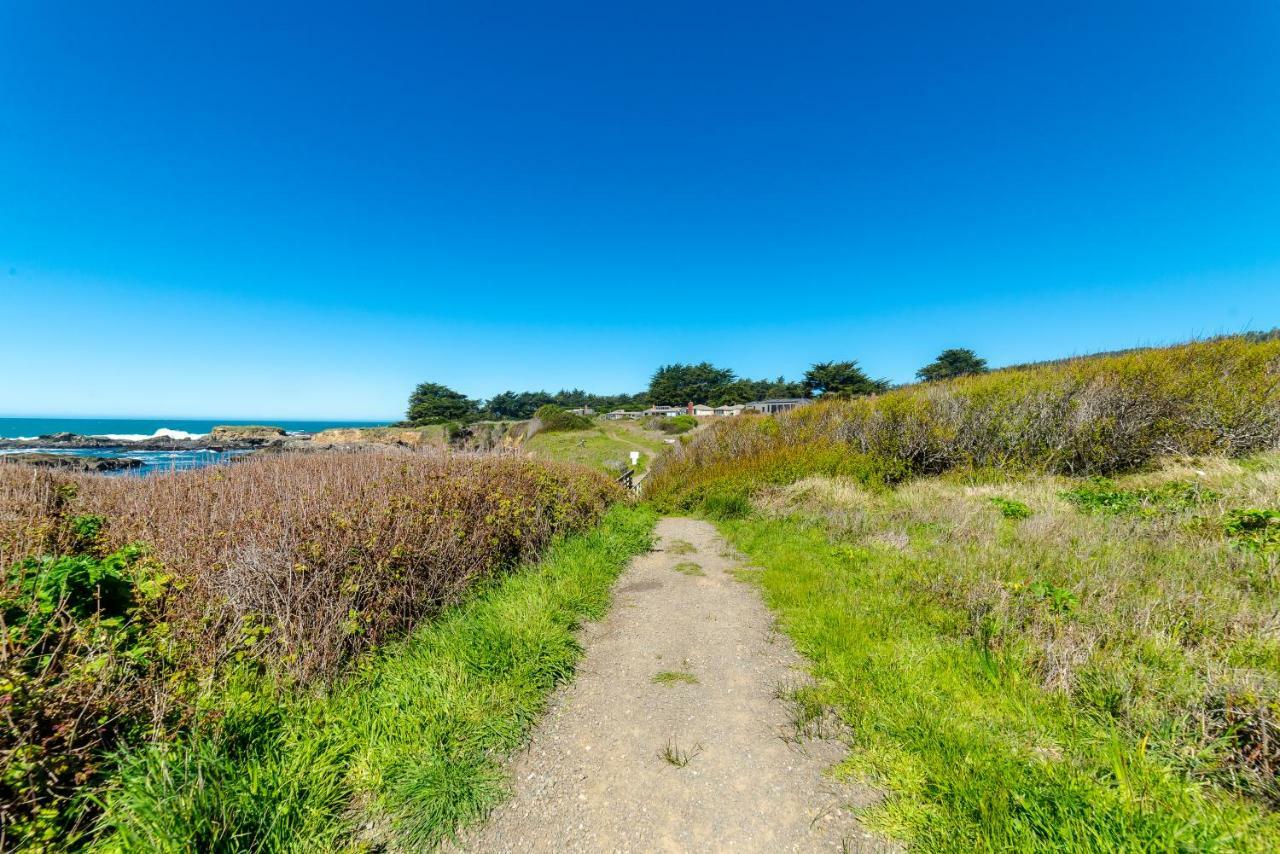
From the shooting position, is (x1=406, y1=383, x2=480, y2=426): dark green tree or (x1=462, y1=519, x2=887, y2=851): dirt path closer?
(x1=462, y1=519, x2=887, y2=851): dirt path

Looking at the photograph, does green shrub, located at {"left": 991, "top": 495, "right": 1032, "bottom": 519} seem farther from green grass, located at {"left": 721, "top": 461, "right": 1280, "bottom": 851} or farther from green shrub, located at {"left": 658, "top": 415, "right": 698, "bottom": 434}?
green shrub, located at {"left": 658, "top": 415, "right": 698, "bottom": 434}

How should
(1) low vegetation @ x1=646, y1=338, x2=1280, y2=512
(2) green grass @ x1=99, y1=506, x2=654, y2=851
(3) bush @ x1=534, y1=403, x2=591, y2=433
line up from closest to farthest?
(2) green grass @ x1=99, y1=506, x2=654, y2=851
(1) low vegetation @ x1=646, y1=338, x2=1280, y2=512
(3) bush @ x1=534, y1=403, x2=591, y2=433

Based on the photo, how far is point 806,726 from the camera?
3219 mm

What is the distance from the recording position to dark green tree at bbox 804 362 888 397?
59.4 meters

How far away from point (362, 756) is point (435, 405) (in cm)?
6381

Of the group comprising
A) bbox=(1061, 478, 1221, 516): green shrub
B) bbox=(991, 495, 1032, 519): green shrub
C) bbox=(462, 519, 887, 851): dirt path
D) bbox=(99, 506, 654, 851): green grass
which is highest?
bbox=(1061, 478, 1221, 516): green shrub

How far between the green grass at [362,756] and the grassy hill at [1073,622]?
2.43 metres

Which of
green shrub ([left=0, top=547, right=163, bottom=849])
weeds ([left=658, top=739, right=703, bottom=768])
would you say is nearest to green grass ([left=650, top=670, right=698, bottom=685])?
weeds ([left=658, top=739, right=703, bottom=768])

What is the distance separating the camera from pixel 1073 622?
3.74m

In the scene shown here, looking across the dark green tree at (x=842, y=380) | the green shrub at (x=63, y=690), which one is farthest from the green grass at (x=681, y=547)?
the dark green tree at (x=842, y=380)

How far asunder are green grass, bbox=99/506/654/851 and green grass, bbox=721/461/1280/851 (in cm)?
246

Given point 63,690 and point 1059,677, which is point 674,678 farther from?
point 63,690

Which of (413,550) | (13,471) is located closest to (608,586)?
(413,550)

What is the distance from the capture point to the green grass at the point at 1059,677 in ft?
7.36
